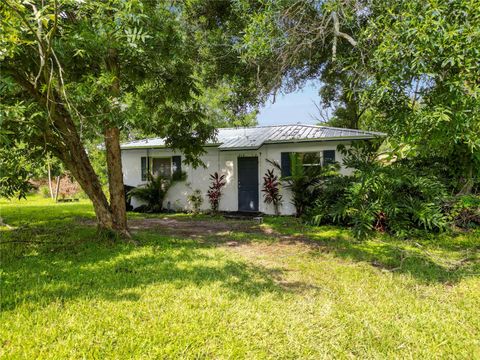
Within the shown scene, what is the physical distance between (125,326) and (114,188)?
15.2ft

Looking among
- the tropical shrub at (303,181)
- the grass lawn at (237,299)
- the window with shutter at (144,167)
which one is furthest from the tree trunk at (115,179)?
the window with shutter at (144,167)

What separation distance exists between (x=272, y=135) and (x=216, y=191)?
3.18 m

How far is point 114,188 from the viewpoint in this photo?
7383 mm

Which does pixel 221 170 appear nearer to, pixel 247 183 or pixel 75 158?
pixel 247 183

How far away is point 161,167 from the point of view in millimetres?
14586

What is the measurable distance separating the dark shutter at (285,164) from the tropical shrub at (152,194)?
16.8 ft

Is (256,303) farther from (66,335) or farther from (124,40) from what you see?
(124,40)

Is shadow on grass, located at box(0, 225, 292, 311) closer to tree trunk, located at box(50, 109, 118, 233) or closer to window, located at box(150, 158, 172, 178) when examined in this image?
tree trunk, located at box(50, 109, 118, 233)

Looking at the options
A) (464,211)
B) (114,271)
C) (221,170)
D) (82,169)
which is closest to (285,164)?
(221,170)

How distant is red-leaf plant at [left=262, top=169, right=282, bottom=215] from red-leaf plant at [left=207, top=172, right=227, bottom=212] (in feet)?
6.50

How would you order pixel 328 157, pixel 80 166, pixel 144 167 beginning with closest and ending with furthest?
pixel 80 166
pixel 328 157
pixel 144 167

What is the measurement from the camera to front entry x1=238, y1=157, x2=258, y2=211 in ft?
41.2

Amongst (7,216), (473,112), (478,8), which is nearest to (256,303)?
(473,112)

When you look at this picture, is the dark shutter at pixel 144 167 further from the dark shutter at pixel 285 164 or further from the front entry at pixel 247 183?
the dark shutter at pixel 285 164
